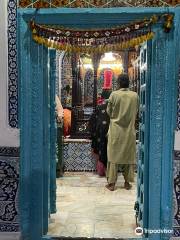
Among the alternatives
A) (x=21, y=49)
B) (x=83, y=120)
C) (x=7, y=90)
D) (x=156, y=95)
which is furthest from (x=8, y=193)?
(x=83, y=120)

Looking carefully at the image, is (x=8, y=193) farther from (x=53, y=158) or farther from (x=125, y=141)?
(x=125, y=141)

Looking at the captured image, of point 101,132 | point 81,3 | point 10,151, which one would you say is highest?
point 81,3

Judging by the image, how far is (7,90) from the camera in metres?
3.70

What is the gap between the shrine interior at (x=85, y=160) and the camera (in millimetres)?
4578

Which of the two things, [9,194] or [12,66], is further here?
[9,194]

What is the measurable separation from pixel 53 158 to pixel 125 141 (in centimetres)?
124

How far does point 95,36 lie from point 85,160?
3.83 meters

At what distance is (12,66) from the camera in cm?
365

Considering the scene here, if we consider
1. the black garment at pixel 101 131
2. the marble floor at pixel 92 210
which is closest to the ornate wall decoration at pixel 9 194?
the marble floor at pixel 92 210

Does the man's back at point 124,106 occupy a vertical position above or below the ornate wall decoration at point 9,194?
above

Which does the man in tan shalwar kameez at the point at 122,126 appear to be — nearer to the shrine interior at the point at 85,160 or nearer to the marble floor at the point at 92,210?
the marble floor at the point at 92,210

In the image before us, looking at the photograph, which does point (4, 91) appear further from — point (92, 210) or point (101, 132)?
point (101, 132)

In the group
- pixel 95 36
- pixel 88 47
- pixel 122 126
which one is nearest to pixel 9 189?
pixel 88 47

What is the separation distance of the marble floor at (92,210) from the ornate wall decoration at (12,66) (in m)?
1.33
